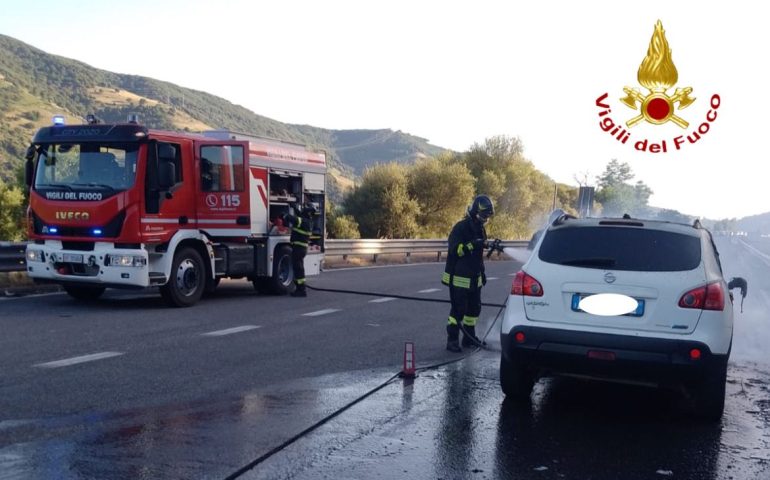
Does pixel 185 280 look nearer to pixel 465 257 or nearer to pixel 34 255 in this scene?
pixel 34 255

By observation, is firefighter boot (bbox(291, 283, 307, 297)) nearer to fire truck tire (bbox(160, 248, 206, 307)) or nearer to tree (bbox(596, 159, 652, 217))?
fire truck tire (bbox(160, 248, 206, 307))

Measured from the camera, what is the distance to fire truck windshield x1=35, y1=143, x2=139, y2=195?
11320 millimetres

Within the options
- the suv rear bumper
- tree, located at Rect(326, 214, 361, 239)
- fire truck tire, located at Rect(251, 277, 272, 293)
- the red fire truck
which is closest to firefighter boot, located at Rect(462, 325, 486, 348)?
the suv rear bumper

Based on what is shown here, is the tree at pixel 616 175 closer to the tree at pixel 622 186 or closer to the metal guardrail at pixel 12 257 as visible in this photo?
the tree at pixel 622 186

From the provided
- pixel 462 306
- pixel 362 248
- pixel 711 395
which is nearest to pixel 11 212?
pixel 362 248

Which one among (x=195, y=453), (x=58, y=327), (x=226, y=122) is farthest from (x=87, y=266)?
(x=226, y=122)

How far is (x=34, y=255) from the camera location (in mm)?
11641

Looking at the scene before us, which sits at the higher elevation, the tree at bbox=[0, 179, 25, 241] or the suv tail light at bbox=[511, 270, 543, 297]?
the tree at bbox=[0, 179, 25, 241]

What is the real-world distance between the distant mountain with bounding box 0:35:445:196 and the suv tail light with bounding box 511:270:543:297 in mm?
62718

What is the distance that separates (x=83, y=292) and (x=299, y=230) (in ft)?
12.8

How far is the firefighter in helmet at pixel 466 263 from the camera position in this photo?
8.48 meters

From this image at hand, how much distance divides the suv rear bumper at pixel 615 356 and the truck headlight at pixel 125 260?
7.02 m

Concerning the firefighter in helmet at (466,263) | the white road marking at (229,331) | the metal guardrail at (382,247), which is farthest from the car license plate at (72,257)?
the metal guardrail at (382,247)

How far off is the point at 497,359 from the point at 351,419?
10.0 ft
